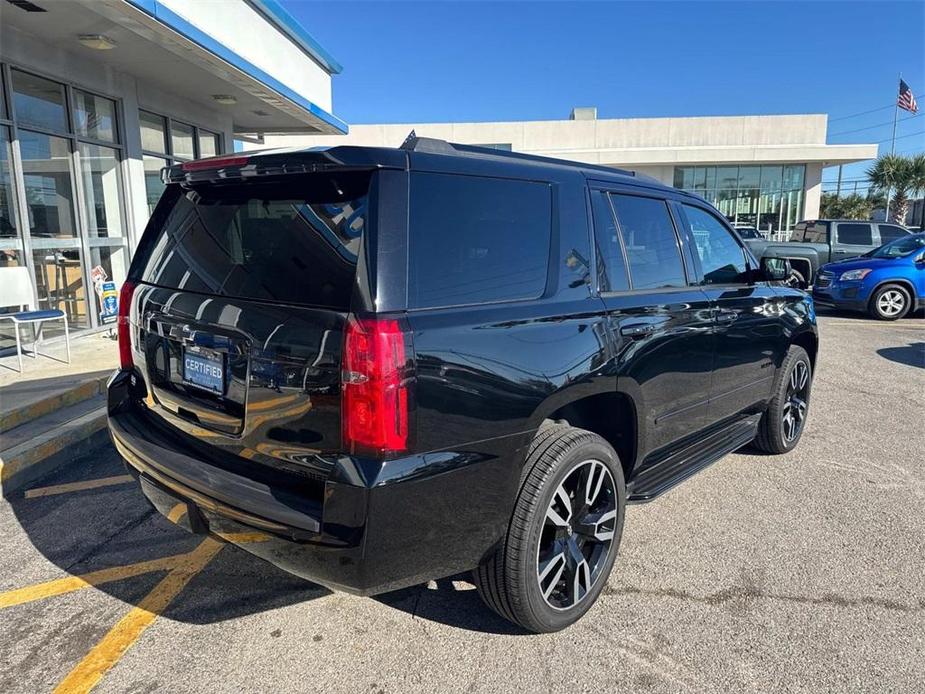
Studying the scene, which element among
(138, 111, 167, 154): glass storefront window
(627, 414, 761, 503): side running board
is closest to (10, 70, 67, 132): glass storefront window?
(138, 111, 167, 154): glass storefront window

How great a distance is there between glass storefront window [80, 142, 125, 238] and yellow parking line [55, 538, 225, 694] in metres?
6.80

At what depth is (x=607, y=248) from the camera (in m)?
3.16

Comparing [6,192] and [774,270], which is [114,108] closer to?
[6,192]

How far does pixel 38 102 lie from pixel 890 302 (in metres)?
14.1

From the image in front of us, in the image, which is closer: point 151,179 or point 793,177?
point 151,179

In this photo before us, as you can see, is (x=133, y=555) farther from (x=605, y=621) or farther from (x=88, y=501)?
(x=605, y=621)

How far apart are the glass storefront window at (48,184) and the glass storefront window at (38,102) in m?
0.16

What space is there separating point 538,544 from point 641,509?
170 centimetres

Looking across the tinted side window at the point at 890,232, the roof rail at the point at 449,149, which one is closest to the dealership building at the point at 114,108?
the roof rail at the point at 449,149

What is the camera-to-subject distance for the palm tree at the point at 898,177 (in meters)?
37.0

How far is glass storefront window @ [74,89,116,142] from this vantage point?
8.23m

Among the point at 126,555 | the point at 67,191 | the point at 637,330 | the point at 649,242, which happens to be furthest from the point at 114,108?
the point at 637,330

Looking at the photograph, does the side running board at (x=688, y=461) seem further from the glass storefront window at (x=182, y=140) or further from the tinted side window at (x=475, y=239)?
the glass storefront window at (x=182, y=140)

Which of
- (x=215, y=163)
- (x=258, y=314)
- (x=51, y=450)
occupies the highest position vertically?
(x=215, y=163)
